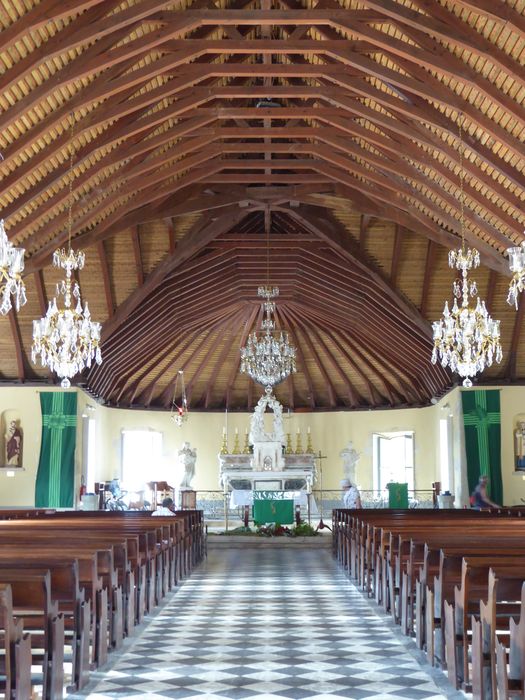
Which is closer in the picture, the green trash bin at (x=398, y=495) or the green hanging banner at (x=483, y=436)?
the green hanging banner at (x=483, y=436)

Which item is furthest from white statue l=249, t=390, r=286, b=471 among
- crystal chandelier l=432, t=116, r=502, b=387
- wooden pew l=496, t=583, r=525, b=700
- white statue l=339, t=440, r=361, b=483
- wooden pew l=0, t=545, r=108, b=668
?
wooden pew l=496, t=583, r=525, b=700

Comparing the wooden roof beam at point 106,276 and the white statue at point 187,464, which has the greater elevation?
the wooden roof beam at point 106,276

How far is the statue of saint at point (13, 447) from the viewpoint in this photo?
2405 cm

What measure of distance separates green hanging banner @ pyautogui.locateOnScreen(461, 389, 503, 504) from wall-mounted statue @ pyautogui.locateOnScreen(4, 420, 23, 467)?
12.2m

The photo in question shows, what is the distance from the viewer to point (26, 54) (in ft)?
36.9

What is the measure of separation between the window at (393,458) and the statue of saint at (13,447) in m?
13.1

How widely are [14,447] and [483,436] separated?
1282 cm

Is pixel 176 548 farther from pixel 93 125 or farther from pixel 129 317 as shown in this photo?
pixel 129 317

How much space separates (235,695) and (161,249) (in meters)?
15.5

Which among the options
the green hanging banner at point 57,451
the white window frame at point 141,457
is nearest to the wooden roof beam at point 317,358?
the white window frame at point 141,457

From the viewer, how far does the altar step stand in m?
20.7

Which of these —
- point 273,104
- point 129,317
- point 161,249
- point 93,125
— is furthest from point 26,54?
point 129,317

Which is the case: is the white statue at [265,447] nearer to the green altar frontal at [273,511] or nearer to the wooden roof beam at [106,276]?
Result: the green altar frontal at [273,511]

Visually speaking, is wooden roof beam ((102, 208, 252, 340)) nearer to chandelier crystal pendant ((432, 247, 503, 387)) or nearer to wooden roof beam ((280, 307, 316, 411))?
wooden roof beam ((280, 307, 316, 411))
